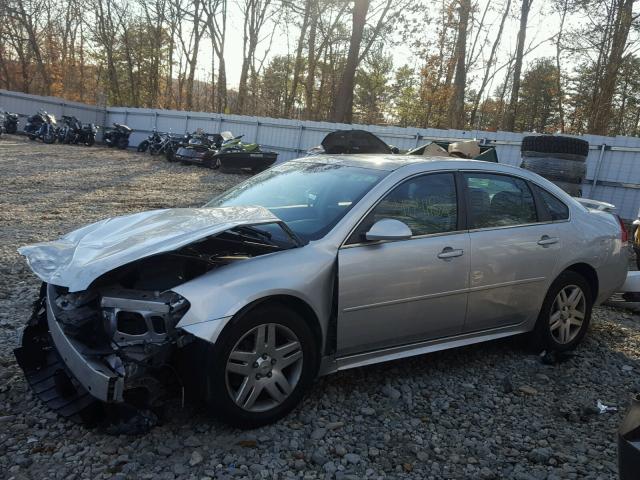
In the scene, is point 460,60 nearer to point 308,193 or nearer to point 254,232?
point 308,193

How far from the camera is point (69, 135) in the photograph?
2448 centimetres

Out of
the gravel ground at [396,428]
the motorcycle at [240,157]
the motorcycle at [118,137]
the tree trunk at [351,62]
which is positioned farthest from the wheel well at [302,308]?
the motorcycle at [118,137]

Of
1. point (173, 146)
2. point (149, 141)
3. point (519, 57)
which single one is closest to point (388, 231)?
point (173, 146)

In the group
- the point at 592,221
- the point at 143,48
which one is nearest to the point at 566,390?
the point at 592,221

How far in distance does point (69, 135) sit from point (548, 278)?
24809 mm

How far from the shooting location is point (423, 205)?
3707mm

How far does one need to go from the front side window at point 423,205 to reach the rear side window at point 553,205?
964 mm

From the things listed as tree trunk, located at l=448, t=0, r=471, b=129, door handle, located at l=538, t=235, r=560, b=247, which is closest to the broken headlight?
door handle, located at l=538, t=235, r=560, b=247

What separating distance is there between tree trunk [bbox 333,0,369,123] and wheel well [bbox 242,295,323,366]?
19265 millimetres

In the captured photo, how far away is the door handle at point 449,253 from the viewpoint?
3.58 m

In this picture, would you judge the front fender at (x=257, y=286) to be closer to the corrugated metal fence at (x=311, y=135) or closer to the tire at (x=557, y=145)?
the tire at (x=557, y=145)

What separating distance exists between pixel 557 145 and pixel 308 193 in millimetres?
6496

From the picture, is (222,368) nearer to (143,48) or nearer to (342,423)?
(342,423)

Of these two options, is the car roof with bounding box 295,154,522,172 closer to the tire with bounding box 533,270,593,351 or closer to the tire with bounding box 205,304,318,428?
the tire with bounding box 533,270,593,351
